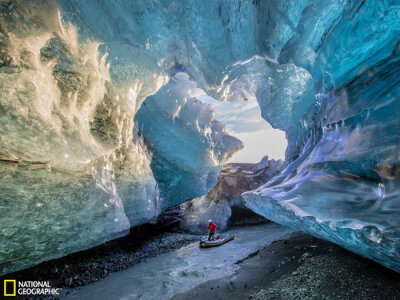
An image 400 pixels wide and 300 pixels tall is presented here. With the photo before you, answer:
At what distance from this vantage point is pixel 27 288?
15.7 ft

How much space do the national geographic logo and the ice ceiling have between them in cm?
105

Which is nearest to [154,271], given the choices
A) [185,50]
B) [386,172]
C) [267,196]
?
[267,196]

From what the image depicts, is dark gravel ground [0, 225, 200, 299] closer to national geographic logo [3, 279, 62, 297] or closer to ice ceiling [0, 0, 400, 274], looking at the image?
national geographic logo [3, 279, 62, 297]

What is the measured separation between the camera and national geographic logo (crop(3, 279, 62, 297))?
4.57 metres

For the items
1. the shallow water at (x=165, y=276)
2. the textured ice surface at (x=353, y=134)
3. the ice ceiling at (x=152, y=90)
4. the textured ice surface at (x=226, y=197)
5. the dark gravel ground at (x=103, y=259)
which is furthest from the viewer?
the textured ice surface at (x=226, y=197)

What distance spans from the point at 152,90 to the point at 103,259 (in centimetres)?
612

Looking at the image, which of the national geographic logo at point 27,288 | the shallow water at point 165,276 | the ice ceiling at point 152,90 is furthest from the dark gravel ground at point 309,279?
the national geographic logo at point 27,288

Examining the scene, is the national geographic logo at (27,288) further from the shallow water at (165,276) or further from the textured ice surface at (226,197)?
the textured ice surface at (226,197)

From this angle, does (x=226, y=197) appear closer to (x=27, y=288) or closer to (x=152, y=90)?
(x=152, y=90)

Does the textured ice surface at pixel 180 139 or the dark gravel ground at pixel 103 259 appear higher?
the textured ice surface at pixel 180 139

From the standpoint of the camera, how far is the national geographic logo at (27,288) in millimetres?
4575

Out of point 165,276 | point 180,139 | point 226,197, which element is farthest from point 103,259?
point 226,197

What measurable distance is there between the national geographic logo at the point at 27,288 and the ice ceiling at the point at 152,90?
1.05 m

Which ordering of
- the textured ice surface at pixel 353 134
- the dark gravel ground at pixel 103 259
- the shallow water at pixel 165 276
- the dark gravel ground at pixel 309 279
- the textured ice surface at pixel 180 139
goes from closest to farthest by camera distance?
the textured ice surface at pixel 353 134
the dark gravel ground at pixel 309 279
the shallow water at pixel 165 276
the dark gravel ground at pixel 103 259
the textured ice surface at pixel 180 139
